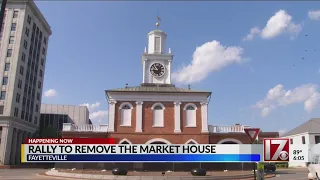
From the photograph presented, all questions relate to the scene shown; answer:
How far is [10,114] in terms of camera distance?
67.6m

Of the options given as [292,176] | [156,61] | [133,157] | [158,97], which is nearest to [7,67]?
[156,61]

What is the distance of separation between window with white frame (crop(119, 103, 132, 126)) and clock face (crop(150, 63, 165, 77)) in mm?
7897

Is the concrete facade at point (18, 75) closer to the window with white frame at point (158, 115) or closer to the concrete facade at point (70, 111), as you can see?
the concrete facade at point (70, 111)

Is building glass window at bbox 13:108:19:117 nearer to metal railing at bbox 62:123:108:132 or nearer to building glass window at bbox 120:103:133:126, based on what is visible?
metal railing at bbox 62:123:108:132

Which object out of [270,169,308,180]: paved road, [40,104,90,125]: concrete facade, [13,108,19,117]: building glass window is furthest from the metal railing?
[40,104,90,125]: concrete facade

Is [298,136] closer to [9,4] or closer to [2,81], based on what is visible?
[2,81]

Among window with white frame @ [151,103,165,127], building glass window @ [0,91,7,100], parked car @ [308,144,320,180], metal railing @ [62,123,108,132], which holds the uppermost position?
building glass window @ [0,91,7,100]

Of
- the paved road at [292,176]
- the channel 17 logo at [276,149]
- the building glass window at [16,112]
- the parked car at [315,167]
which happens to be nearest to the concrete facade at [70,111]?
the building glass window at [16,112]

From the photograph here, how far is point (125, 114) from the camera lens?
4319 centimetres

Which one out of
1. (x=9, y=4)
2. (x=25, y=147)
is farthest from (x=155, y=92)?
(x=9, y=4)

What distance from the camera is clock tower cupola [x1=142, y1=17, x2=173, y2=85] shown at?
48409 millimetres

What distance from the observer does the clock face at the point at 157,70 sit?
159 ft

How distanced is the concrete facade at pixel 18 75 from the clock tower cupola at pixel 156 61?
38152 mm

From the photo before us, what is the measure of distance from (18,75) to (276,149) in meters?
69.6
